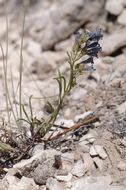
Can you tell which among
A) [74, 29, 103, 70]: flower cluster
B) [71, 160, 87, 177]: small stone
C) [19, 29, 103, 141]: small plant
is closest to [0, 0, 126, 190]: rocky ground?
[71, 160, 87, 177]: small stone

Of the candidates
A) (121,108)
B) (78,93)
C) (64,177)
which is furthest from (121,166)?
(78,93)

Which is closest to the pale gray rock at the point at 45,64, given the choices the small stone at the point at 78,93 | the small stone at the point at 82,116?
the small stone at the point at 78,93

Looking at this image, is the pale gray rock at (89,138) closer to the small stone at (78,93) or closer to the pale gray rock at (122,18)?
the small stone at (78,93)

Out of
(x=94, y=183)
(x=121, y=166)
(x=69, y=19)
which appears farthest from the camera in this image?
(x=69, y=19)

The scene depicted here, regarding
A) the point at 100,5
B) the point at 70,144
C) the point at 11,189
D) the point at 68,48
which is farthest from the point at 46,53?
the point at 11,189

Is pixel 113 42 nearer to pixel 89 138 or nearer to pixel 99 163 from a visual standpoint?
pixel 89 138

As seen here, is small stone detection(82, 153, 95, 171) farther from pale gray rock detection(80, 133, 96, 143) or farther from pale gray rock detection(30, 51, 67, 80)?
pale gray rock detection(30, 51, 67, 80)
